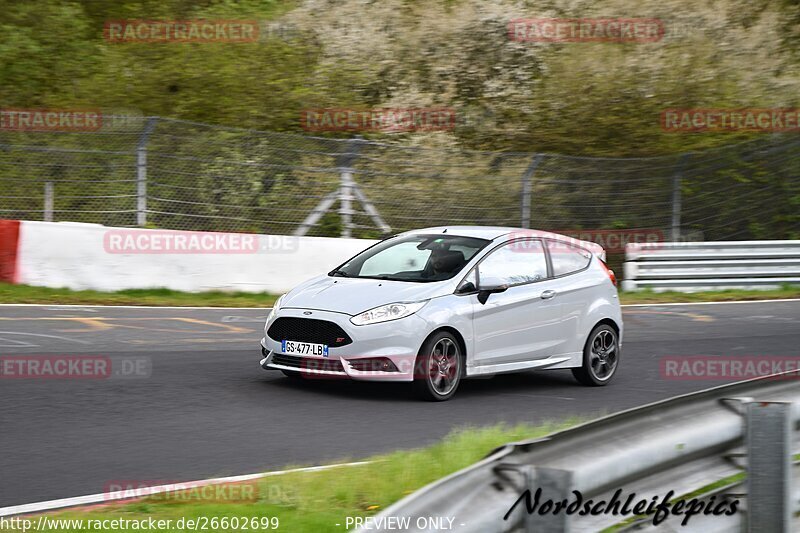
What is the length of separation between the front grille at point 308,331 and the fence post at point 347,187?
355 inches

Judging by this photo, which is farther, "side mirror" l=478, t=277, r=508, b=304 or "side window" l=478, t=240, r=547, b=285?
"side window" l=478, t=240, r=547, b=285

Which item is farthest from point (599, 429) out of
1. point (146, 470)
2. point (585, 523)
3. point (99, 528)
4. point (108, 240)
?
point (108, 240)

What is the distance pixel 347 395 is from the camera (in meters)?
10.6

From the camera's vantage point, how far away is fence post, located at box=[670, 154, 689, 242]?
22453mm

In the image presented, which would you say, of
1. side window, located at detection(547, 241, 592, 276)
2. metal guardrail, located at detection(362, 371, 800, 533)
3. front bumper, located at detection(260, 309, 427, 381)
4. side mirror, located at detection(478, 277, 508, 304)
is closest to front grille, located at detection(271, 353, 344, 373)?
front bumper, located at detection(260, 309, 427, 381)

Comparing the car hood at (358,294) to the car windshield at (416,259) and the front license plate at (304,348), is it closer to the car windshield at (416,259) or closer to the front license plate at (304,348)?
the car windshield at (416,259)

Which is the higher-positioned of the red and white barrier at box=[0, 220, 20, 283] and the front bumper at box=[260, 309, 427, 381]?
the red and white barrier at box=[0, 220, 20, 283]

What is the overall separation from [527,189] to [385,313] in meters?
11.4

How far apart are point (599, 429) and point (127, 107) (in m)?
23.4

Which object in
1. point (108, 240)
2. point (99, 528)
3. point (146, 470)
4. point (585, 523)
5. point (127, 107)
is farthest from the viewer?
point (127, 107)

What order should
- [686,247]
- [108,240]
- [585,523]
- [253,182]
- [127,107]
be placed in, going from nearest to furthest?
[585,523], [108,240], [253,182], [686,247], [127,107]

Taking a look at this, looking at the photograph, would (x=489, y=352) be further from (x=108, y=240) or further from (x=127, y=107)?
(x=127, y=107)

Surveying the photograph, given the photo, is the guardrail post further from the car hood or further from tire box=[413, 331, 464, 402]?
the car hood

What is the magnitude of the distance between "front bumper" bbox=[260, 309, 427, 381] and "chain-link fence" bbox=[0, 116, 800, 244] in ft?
28.8
